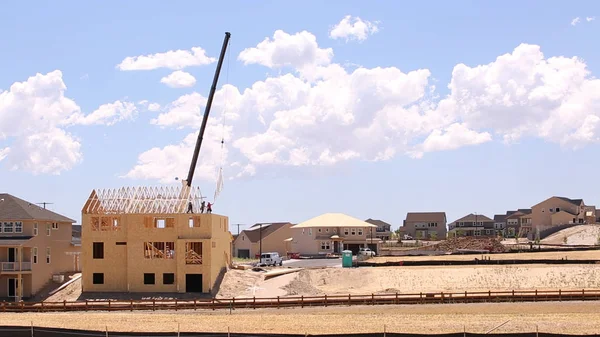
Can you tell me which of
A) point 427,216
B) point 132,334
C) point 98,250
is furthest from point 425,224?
point 132,334

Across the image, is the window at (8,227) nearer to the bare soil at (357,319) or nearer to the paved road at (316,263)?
the bare soil at (357,319)

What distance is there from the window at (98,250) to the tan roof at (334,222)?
50782 millimetres

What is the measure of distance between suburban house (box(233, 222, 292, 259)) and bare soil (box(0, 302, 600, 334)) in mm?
67775

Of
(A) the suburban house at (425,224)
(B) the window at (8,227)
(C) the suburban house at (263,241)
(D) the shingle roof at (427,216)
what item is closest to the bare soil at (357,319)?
(B) the window at (8,227)

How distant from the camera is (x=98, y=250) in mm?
69500

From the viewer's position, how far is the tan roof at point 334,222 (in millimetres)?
116312

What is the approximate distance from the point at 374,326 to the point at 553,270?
3914 cm

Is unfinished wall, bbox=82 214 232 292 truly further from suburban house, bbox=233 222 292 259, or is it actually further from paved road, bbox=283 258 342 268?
suburban house, bbox=233 222 292 259

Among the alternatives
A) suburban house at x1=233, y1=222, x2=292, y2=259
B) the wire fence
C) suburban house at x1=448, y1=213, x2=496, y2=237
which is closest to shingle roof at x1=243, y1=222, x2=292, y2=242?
suburban house at x1=233, y1=222, x2=292, y2=259

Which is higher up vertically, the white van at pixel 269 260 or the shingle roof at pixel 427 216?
the shingle roof at pixel 427 216

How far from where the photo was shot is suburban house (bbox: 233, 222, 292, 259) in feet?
409

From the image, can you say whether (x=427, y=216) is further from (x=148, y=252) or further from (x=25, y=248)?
(x=25, y=248)

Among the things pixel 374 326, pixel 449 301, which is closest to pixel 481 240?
pixel 449 301

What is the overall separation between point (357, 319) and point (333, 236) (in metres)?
66.7
